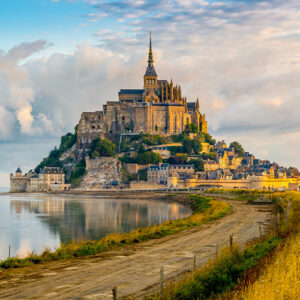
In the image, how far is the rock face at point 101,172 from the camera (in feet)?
371

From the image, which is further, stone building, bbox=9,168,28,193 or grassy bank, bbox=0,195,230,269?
stone building, bbox=9,168,28,193

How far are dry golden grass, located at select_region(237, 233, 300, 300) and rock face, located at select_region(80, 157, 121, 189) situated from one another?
100604 millimetres

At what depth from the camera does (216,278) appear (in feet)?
39.6

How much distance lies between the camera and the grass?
1094 cm

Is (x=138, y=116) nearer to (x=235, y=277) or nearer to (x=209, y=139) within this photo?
(x=209, y=139)

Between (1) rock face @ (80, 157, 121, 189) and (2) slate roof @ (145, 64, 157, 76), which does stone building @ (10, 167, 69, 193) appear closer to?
(1) rock face @ (80, 157, 121, 189)

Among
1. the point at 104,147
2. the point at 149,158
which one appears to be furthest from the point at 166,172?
the point at 104,147

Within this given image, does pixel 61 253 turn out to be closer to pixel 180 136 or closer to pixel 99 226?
pixel 99 226

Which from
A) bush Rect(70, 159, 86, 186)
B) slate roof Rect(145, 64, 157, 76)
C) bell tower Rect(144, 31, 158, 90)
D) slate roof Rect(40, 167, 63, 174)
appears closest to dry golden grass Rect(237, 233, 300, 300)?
bush Rect(70, 159, 86, 186)

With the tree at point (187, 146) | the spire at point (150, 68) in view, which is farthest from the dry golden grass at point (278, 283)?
the spire at point (150, 68)

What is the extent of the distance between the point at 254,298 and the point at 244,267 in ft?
14.6

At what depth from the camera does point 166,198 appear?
88.8 metres

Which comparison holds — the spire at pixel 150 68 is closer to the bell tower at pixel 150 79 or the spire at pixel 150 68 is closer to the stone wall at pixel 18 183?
the bell tower at pixel 150 79

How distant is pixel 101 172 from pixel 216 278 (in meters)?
103
